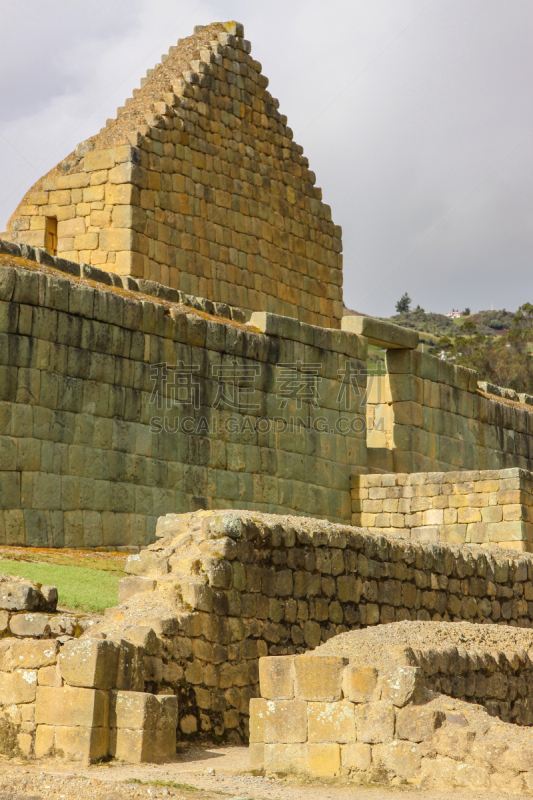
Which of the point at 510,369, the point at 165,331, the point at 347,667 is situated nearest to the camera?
the point at 347,667

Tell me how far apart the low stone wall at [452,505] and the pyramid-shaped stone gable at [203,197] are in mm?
5269

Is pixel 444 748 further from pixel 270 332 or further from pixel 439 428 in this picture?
pixel 439 428

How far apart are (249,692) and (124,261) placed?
1047cm

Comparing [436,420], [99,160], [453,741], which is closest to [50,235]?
[99,160]

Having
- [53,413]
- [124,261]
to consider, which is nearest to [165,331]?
[53,413]

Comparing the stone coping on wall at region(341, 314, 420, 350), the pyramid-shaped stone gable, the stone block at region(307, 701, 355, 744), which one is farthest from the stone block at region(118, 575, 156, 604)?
the pyramid-shaped stone gable

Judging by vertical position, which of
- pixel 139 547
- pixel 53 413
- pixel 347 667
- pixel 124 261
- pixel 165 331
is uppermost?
pixel 124 261

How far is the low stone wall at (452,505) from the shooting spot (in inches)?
605

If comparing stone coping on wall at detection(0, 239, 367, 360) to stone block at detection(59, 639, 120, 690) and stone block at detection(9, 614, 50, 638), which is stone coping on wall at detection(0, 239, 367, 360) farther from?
stone block at detection(59, 639, 120, 690)

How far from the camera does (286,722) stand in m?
6.82

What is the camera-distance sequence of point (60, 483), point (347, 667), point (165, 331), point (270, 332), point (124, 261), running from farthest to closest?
point (124, 261) < point (270, 332) < point (165, 331) < point (60, 483) < point (347, 667)

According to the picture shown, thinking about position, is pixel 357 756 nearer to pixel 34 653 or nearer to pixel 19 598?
pixel 34 653

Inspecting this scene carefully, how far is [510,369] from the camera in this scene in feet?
176

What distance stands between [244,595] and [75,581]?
171 cm
